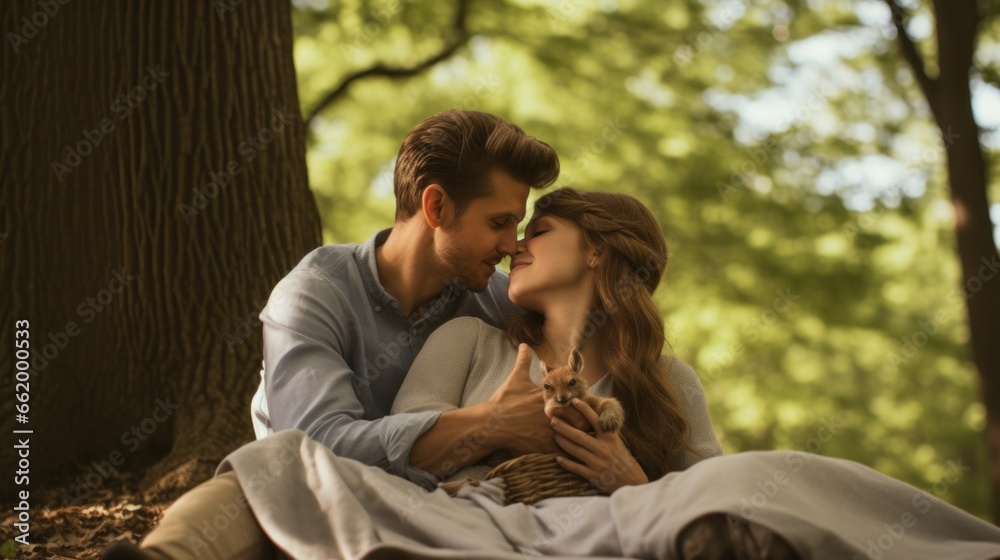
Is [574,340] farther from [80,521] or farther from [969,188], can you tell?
[969,188]

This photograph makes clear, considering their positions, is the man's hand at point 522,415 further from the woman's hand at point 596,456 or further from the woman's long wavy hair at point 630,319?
the woman's long wavy hair at point 630,319

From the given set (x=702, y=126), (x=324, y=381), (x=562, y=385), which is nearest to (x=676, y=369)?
(x=562, y=385)

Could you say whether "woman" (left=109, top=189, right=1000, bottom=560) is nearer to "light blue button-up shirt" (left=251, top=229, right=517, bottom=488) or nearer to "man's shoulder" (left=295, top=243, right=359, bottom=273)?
"light blue button-up shirt" (left=251, top=229, right=517, bottom=488)

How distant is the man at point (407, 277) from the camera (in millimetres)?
3908

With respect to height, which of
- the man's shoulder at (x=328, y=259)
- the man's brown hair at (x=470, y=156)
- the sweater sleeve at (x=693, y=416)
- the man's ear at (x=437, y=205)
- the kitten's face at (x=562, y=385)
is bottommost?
the sweater sleeve at (x=693, y=416)

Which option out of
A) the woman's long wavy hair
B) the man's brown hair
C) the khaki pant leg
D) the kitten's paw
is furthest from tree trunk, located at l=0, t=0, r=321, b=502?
the kitten's paw

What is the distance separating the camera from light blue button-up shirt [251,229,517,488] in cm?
361

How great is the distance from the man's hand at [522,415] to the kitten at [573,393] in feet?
0.17

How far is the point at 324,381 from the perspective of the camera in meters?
3.78

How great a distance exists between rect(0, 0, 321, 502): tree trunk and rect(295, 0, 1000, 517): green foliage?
5.82 metres

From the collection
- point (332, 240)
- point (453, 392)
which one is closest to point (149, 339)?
point (453, 392)

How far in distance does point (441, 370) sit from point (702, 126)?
30.1 feet

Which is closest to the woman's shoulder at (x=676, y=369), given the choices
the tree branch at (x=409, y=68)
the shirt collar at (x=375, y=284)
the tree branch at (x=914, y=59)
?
the shirt collar at (x=375, y=284)

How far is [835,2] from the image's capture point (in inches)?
468
